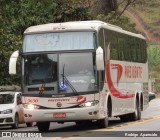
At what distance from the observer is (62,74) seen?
1991 cm

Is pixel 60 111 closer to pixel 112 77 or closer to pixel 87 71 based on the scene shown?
pixel 87 71

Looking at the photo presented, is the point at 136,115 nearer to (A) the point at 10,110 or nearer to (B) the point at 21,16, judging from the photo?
(A) the point at 10,110

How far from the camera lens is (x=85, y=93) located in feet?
65.0

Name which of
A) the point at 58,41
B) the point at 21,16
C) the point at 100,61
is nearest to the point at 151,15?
the point at 21,16

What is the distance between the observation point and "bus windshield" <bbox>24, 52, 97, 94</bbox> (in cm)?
1986

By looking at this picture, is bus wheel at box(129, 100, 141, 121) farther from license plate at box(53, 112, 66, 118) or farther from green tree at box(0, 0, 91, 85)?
license plate at box(53, 112, 66, 118)

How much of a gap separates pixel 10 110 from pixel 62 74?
17.8ft

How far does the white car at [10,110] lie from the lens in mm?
24453

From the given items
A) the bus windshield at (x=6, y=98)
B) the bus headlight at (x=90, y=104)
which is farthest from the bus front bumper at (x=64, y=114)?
the bus windshield at (x=6, y=98)

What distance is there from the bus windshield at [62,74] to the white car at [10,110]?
466 cm

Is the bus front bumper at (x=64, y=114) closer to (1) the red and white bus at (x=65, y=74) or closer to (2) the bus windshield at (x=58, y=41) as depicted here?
(1) the red and white bus at (x=65, y=74)

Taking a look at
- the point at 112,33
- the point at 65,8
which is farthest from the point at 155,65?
the point at 112,33

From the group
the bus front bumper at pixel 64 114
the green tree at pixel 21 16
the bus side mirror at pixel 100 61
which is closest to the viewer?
the bus side mirror at pixel 100 61

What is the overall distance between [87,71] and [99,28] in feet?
6.02
